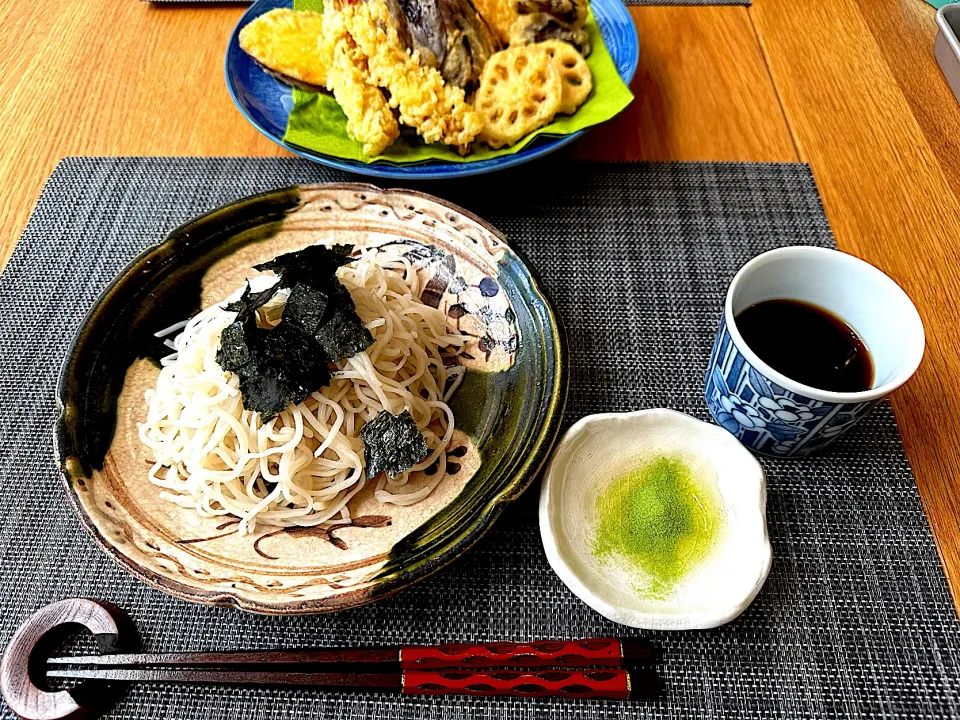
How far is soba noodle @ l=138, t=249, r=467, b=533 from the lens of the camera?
121 centimetres

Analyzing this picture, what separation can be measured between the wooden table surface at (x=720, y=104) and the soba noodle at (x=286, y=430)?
86cm

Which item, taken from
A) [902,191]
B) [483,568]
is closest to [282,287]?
[483,568]

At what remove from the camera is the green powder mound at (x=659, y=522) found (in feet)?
3.77

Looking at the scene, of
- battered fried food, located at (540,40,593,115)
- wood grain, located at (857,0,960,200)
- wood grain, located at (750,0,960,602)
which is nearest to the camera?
wood grain, located at (750,0,960,602)

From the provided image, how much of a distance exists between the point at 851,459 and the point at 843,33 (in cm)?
159

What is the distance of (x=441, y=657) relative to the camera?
1102mm

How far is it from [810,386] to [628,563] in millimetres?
442

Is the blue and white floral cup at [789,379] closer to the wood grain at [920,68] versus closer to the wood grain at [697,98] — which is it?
the wood grain at [697,98]

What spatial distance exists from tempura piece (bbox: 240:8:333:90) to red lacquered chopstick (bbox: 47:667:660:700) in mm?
1453

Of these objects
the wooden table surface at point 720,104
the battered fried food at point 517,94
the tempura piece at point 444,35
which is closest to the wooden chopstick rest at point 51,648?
the wooden table surface at point 720,104

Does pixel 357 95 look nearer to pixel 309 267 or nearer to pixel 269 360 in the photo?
pixel 309 267

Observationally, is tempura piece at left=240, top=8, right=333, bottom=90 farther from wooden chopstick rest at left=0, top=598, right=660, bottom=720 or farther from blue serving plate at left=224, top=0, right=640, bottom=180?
wooden chopstick rest at left=0, top=598, right=660, bottom=720

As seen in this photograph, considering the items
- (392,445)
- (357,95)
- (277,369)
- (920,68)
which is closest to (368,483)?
(392,445)

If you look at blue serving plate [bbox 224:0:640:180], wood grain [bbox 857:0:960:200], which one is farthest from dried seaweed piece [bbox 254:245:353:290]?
wood grain [bbox 857:0:960:200]
